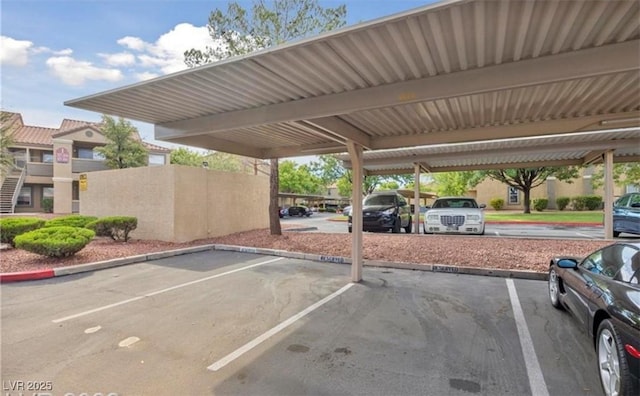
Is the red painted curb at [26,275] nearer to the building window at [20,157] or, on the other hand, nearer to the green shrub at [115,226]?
the green shrub at [115,226]

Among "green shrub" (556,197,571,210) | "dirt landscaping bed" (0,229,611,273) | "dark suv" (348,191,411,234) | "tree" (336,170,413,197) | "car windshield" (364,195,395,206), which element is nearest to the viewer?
"dirt landscaping bed" (0,229,611,273)

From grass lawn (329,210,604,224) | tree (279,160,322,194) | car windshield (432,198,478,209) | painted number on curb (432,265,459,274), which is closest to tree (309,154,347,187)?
tree (279,160,322,194)

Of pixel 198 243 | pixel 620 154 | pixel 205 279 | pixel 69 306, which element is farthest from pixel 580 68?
pixel 620 154

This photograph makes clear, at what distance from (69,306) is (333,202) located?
4917cm

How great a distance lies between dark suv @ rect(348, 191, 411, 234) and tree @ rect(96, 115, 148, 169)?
1991 cm

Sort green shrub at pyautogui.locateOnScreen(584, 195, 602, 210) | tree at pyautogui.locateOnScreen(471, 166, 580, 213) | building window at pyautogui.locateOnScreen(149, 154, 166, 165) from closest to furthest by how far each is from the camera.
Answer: tree at pyautogui.locateOnScreen(471, 166, 580, 213) < building window at pyautogui.locateOnScreen(149, 154, 166, 165) < green shrub at pyautogui.locateOnScreen(584, 195, 602, 210)

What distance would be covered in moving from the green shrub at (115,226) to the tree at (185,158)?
2396 cm

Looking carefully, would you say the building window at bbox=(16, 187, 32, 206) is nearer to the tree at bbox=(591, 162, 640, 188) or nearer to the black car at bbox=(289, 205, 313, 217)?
the black car at bbox=(289, 205, 313, 217)

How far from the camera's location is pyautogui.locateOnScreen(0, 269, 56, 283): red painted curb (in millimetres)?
6484

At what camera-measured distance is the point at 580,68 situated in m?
3.50

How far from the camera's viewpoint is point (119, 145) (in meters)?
24.8

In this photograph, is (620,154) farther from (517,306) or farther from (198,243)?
(198,243)

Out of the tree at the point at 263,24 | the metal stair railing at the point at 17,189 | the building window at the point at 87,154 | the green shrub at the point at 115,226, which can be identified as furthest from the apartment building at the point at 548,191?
the metal stair railing at the point at 17,189

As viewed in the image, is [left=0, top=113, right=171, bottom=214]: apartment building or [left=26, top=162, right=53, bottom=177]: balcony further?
[left=26, top=162, right=53, bottom=177]: balcony
